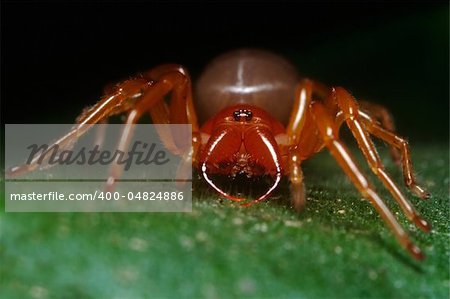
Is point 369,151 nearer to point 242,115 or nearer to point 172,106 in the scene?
point 242,115

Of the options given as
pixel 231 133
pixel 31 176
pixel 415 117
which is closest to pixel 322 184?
pixel 231 133

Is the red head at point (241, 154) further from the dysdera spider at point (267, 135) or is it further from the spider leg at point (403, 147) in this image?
the spider leg at point (403, 147)

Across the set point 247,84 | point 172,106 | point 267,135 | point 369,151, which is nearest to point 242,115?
point 267,135

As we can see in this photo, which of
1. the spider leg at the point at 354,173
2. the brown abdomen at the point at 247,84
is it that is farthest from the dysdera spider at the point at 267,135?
the brown abdomen at the point at 247,84

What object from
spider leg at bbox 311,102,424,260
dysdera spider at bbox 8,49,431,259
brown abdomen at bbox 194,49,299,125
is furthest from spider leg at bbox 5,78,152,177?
brown abdomen at bbox 194,49,299,125

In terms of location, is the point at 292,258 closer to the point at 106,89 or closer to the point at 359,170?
the point at 359,170

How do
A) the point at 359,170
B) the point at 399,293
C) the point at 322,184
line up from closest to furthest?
the point at 399,293 → the point at 359,170 → the point at 322,184
